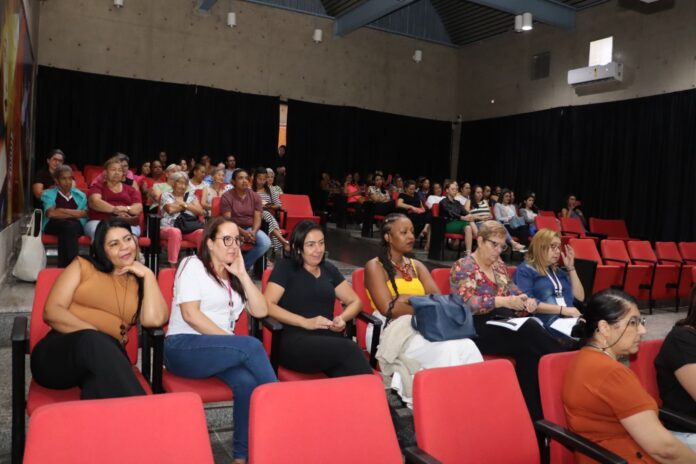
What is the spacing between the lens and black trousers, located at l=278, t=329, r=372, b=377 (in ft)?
8.29

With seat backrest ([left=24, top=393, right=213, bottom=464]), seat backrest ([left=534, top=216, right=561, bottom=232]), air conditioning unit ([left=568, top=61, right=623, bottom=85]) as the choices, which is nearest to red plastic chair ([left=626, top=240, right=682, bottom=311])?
seat backrest ([left=534, top=216, right=561, bottom=232])

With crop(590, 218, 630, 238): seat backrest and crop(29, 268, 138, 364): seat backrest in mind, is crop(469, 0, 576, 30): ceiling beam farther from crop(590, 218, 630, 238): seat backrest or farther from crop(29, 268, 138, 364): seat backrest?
crop(29, 268, 138, 364): seat backrest

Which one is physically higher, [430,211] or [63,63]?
[63,63]

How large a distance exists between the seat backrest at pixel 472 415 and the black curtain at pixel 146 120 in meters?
10.3

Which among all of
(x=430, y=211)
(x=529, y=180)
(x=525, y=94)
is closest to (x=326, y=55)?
(x=525, y=94)

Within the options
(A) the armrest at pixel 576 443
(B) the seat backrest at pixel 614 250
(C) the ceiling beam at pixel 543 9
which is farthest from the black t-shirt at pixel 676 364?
(C) the ceiling beam at pixel 543 9

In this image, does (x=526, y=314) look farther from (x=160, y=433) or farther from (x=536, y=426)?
(x=160, y=433)

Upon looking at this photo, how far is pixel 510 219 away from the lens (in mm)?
9117

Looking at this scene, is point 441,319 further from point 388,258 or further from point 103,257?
point 103,257

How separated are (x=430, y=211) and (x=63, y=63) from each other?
6.97m

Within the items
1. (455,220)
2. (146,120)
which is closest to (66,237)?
(455,220)

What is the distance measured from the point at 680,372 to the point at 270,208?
184 inches

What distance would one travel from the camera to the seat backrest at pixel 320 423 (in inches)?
57.5

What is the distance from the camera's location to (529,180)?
12.8 metres
